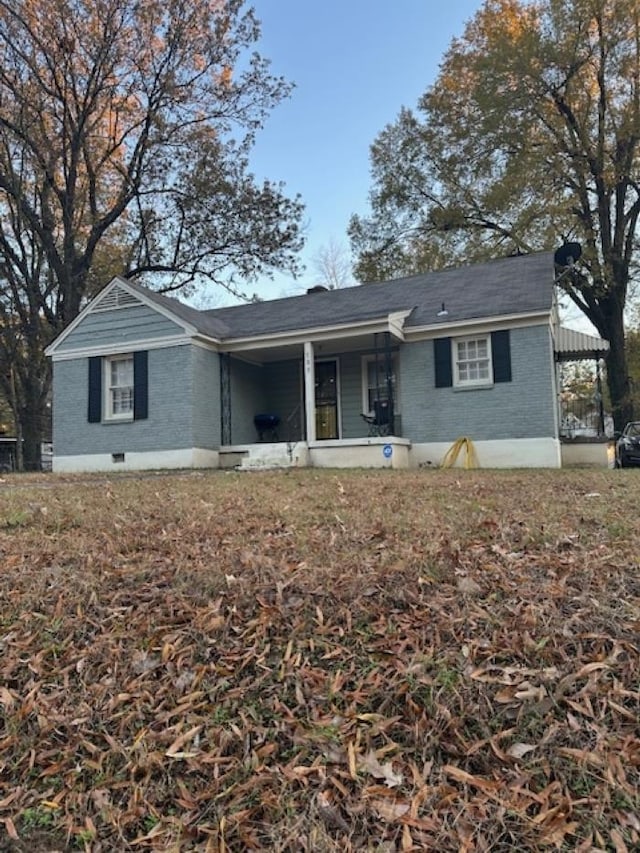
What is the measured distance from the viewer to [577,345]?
558 inches

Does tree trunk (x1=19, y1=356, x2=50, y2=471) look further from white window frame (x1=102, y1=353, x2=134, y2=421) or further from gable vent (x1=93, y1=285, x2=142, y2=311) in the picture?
gable vent (x1=93, y1=285, x2=142, y2=311)

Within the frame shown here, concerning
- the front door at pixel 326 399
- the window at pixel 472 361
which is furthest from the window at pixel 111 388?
the window at pixel 472 361

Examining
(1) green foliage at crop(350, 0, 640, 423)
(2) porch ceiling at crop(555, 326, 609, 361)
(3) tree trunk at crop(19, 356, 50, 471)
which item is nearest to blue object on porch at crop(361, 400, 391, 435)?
(2) porch ceiling at crop(555, 326, 609, 361)

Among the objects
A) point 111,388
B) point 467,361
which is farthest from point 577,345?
point 111,388

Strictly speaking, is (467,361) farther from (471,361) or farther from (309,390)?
(309,390)

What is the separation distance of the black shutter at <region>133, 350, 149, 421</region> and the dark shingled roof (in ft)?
4.41

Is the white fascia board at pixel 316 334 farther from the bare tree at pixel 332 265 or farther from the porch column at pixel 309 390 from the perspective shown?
the bare tree at pixel 332 265

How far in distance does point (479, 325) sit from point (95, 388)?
890cm

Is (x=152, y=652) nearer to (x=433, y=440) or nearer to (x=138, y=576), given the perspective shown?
(x=138, y=576)

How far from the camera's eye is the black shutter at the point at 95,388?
1380 centimetres

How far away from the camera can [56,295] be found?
836 inches

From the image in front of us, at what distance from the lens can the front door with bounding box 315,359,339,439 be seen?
1423cm

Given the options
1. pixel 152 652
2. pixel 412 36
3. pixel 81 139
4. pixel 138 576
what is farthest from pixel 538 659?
pixel 81 139

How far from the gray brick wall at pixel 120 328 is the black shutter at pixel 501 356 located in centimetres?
682
